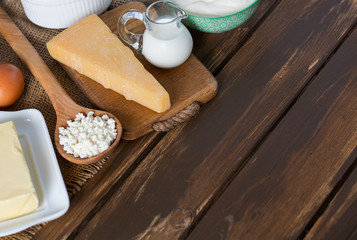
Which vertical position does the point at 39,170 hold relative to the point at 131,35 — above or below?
below

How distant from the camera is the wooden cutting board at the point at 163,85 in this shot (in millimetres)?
898

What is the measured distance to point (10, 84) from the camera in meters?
0.91

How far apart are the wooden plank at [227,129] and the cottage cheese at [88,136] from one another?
9cm

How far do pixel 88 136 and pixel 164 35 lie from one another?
255 millimetres

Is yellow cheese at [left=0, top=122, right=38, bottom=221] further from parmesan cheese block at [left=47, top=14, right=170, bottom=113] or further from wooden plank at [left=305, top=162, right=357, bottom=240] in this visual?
wooden plank at [left=305, top=162, right=357, bottom=240]

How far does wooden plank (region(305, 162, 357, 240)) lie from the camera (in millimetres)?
770

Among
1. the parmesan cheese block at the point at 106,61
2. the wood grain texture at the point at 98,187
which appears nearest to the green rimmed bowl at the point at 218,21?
the parmesan cheese block at the point at 106,61

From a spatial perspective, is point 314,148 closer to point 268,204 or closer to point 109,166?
point 268,204

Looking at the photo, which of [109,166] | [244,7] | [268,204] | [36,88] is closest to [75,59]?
[36,88]

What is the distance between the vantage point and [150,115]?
35.6 inches

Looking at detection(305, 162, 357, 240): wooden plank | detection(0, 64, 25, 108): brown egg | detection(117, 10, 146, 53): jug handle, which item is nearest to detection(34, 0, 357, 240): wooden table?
detection(305, 162, 357, 240): wooden plank

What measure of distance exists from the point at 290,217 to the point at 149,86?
36cm

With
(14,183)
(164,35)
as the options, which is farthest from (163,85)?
(14,183)

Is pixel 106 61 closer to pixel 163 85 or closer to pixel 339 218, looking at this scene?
pixel 163 85
